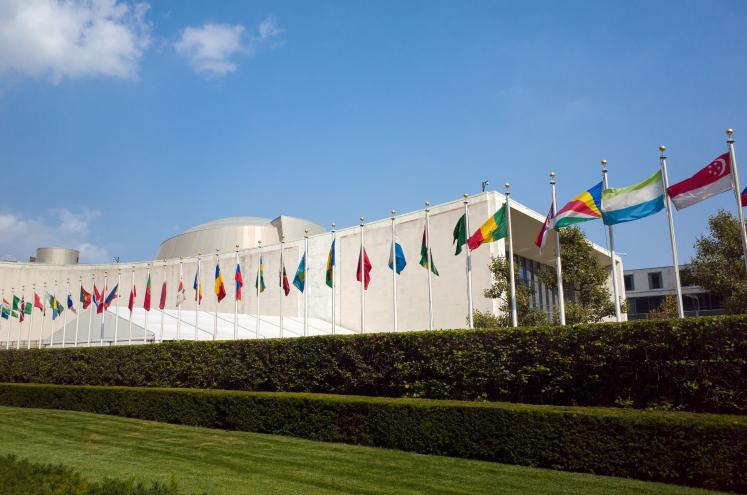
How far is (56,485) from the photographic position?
588 centimetres

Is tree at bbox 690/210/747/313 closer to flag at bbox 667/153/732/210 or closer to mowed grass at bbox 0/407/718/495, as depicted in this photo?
flag at bbox 667/153/732/210

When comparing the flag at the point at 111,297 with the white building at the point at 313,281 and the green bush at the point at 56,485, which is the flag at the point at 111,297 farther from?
the green bush at the point at 56,485

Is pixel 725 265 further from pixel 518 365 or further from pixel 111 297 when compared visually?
pixel 111 297

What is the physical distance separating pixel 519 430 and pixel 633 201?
6.38m

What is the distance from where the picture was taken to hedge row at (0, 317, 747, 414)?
1088 centimetres

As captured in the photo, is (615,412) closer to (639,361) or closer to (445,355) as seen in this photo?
(639,361)

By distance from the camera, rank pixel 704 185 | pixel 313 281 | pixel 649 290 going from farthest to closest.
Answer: pixel 649 290 < pixel 313 281 < pixel 704 185

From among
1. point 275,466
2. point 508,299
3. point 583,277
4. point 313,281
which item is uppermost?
point 313,281

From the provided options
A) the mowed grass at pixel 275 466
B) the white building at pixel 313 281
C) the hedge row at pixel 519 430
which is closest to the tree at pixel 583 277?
the white building at pixel 313 281

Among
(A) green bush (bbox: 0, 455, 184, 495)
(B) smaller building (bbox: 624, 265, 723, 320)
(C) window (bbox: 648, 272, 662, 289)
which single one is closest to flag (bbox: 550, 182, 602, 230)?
(A) green bush (bbox: 0, 455, 184, 495)

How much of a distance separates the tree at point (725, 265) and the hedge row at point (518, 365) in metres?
18.2

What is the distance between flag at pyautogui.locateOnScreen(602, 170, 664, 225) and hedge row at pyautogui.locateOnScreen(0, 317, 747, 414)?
11.3 ft

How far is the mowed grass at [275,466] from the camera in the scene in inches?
369

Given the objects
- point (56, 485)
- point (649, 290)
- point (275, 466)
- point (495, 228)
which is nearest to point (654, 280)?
point (649, 290)
